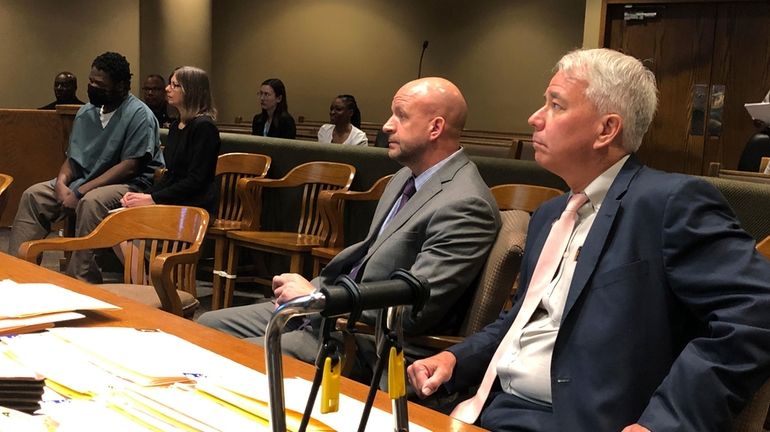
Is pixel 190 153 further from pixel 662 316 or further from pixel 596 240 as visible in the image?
pixel 662 316

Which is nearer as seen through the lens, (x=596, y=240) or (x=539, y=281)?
(x=596, y=240)

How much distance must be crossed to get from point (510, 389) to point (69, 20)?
10050mm

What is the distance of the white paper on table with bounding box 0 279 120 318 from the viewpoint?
5.85 feet

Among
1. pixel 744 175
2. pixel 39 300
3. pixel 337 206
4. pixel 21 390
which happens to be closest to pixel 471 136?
pixel 337 206

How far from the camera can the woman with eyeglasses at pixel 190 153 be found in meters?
4.96

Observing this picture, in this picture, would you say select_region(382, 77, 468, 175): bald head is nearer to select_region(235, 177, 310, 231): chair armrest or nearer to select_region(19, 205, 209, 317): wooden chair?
select_region(19, 205, 209, 317): wooden chair

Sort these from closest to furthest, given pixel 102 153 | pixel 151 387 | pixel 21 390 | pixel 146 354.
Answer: pixel 21 390 → pixel 151 387 → pixel 146 354 → pixel 102 153

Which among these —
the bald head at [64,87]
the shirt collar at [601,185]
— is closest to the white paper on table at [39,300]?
the shirt collar at [601,185]

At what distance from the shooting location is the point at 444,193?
9.16 ft

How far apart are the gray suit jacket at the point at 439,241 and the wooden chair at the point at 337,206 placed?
1.86 m

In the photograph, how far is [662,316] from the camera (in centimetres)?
175

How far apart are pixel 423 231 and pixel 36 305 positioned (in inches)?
48.2

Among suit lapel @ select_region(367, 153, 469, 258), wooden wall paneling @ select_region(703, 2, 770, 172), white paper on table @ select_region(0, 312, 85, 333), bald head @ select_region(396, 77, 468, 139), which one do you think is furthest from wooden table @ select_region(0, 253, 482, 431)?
wooden wall paneling @ select_region(703, 2, 770, 172)

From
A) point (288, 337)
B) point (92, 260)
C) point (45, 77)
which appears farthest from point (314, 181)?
point (45, 77)
